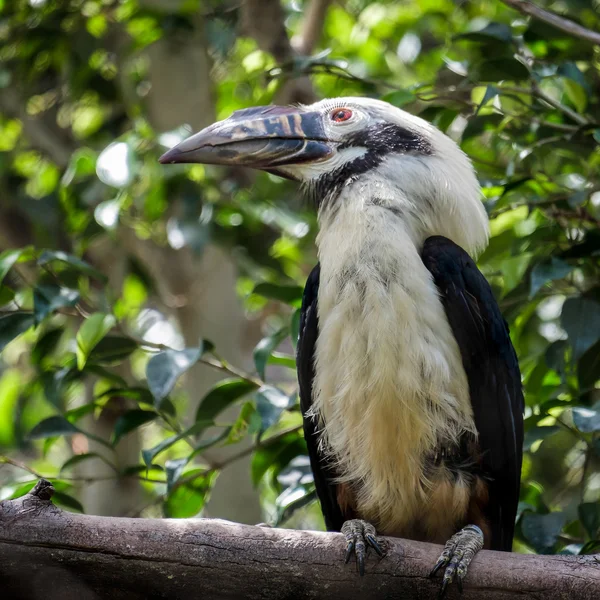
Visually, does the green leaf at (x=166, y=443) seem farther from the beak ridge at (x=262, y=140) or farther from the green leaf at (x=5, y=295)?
the beak ridge at (x=262, y=140)

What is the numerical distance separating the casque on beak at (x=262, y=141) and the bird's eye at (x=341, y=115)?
0.07 m

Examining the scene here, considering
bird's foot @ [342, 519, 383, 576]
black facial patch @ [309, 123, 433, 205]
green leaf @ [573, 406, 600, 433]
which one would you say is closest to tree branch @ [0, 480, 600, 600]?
bird's foot @ [342, 519, 383, 576]

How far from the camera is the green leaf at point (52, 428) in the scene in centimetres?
426

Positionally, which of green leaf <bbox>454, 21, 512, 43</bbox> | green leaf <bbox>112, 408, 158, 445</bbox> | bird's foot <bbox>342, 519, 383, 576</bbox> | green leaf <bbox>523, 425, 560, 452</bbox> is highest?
green leaf <bbox>454, 21, 512, 43</bbox>

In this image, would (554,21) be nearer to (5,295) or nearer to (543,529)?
(543,529)

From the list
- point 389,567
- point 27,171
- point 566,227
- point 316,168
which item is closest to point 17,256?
point 316,168

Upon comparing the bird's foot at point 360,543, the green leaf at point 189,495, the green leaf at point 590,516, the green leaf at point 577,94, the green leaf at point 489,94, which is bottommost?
the green leaf at point 189,495

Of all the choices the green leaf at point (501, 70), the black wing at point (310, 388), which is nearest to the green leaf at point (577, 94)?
the green leaf at point (501, 70)

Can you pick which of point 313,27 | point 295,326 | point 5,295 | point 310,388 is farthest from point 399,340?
point 313,27

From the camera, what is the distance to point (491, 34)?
14.8 feet

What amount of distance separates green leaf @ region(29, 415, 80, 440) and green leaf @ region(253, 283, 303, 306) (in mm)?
1074

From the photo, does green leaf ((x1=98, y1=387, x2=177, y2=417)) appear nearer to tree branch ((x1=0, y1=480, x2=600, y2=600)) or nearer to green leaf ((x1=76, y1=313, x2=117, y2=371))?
green leaf ((x1=76, y1=313, x2=117, y2=371))

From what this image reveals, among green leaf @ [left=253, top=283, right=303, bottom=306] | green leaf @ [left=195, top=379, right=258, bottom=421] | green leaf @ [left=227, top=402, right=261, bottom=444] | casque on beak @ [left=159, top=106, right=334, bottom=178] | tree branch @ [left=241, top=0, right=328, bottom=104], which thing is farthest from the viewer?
tree branch @ [left=241, top=0, right=328, bottom=104]

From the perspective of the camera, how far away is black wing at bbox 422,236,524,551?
388 cm
